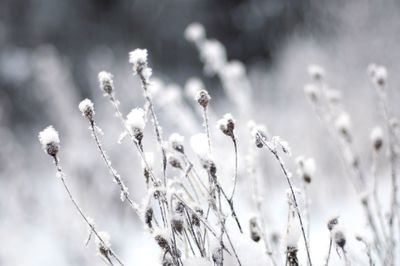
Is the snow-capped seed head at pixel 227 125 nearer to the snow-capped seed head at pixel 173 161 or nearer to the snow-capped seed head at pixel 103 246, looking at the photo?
the snow-capped seed head at pixel 173 161

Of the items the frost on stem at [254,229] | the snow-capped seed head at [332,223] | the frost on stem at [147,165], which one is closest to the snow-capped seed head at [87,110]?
the frost on stem at [147,165]

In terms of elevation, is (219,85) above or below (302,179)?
above

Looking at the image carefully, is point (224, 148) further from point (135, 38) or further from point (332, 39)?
point (135, 38)

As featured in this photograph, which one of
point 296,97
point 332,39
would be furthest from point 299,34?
point 296,97

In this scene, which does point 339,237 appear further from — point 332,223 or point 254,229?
point 254,229

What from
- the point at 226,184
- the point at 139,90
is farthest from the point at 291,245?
the point at 139,90

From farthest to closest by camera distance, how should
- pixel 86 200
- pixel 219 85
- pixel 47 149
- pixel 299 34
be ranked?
pixel 219 85 < pixel 299 34 < pixel 86 200 < pixel 47 149

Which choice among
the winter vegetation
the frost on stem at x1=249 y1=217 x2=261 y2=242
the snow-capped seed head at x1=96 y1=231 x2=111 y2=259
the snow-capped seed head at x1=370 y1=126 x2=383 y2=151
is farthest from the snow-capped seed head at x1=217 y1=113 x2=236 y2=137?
the snow-capped seed head at x1=370 y1=126 x2=383 y2=151
